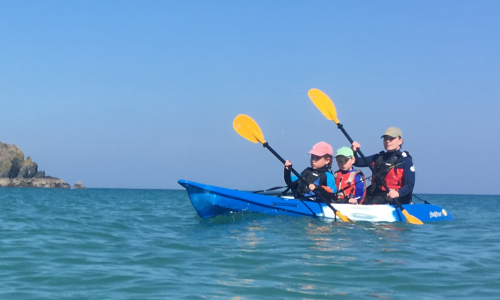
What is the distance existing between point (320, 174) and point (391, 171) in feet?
4.25

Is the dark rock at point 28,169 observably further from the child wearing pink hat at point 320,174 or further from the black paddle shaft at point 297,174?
the child wearing pink hat at point 320,174

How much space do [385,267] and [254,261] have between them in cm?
122

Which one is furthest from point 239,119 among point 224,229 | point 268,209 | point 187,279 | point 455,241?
point 187,279

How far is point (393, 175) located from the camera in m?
9.37

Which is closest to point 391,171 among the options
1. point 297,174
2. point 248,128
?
point 297,174

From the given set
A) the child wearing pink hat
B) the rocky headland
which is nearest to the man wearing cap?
the child wearing pink hat

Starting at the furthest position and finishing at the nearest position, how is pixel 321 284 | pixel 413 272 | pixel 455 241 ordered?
1. pixel 455 241
2. pixel 413 272
3. pixel 321 284

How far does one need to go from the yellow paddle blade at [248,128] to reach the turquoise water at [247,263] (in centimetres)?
225

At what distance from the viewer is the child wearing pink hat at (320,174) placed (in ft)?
29.3

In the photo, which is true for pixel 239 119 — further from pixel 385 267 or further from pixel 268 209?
pixel 385 267

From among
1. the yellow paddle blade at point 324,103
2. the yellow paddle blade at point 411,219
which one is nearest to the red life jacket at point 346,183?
the yellow paddle blade at point 411,219

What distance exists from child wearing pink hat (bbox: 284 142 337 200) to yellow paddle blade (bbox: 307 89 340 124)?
1443 millimetres

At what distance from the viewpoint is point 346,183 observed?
9.48 metres

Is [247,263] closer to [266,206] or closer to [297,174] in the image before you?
[266,206]
